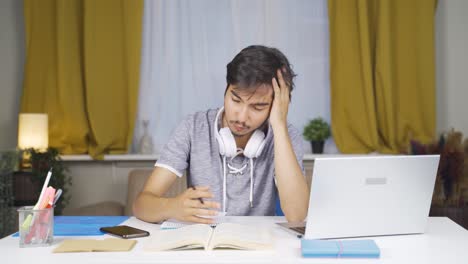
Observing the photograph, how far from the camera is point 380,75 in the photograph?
379cm

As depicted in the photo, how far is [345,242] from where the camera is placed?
149 cm

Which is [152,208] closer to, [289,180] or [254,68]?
[289,180]

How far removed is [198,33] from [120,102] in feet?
2.24

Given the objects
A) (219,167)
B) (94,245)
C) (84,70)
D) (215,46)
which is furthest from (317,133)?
(94,245)

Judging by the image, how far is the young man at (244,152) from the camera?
6.68 feet

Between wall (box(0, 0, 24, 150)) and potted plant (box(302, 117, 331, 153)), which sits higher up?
wall (box(0, 0, 24, 150))

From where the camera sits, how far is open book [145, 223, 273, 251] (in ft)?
4.78

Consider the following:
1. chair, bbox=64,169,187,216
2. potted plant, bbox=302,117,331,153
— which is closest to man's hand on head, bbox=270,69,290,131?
chair, bbox=64,169,187,216

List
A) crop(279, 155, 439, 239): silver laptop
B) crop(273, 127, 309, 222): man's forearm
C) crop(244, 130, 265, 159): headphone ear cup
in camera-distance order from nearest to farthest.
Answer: crop(279, 155, 439, 239): silver laptop → crop(273, 127, 309, 222): man's forearm → crop(244, 130, 265, 159): headphone ear cup

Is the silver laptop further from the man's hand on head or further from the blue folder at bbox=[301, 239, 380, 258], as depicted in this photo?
the man's hand on head

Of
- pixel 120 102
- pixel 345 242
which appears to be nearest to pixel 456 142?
pixel 345 242

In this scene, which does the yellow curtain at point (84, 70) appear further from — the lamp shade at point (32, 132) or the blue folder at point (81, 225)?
the blue folder at point (81, 225)

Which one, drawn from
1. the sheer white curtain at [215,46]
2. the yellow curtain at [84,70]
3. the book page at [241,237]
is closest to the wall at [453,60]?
the sheer white curtain at [215,46]

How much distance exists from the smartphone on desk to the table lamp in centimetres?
199
